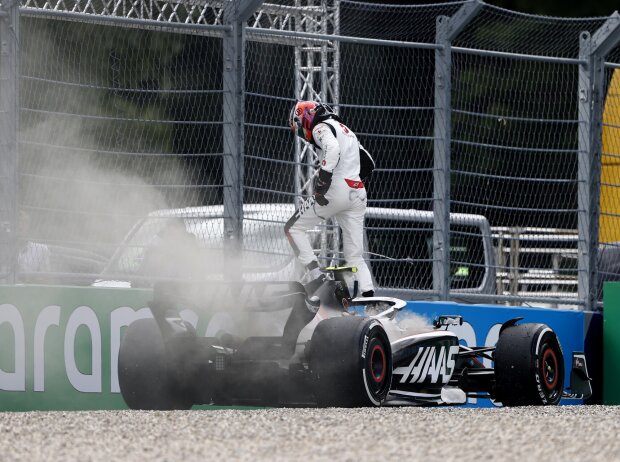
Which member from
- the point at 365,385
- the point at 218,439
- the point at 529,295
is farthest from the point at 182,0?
the point at 218,439

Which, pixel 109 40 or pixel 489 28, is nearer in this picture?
pixel 109 40

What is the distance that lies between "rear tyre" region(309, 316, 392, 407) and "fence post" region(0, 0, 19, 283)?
2.46m

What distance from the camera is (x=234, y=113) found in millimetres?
10094

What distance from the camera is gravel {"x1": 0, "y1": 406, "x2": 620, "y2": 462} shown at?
20.0 ft

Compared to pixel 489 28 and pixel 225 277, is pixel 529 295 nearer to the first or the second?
pixel 489 28

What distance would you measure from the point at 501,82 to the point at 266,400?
4.50 m

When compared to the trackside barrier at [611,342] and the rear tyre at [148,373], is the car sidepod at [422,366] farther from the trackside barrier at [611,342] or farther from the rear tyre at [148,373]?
the trackside barrier at [611,342]

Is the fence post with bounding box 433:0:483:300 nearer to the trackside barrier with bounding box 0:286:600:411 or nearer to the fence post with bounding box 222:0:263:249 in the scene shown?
the fence post with bounding box 222:0:263:249

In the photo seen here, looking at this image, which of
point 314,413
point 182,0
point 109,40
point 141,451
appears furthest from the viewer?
point 182,0

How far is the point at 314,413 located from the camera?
25.7 feet

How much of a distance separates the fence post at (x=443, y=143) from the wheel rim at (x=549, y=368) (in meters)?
1.83

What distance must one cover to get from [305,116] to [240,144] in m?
0.60

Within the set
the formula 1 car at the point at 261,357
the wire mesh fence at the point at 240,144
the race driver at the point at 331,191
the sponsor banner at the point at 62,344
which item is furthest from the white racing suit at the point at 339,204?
the formula 1 car at the point at 261,357

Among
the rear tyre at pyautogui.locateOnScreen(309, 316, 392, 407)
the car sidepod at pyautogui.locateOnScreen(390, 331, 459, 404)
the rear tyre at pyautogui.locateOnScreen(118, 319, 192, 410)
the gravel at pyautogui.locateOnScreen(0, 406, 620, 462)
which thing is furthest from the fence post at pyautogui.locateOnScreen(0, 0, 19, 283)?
the car sidepod at pyautogui.locateOnScreen(390, 331, 459, 404)
